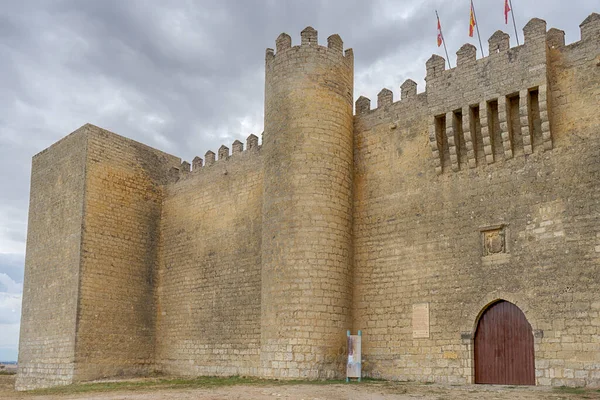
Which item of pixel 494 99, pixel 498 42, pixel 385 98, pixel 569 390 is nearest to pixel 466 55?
pixel 498 42

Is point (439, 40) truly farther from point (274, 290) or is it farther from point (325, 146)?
point (274, 290)

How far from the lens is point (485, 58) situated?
1212 cm

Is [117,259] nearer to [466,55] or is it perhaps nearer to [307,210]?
[307,210]

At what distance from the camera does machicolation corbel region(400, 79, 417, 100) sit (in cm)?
1337

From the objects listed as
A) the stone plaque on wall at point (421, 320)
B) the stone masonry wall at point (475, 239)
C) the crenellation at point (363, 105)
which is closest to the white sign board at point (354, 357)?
the stone masonry wall at point (475, 239)

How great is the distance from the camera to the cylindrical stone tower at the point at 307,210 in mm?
12609

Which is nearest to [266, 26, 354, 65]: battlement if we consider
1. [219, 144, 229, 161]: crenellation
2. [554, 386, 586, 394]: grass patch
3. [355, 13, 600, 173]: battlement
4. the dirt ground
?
[355, 13, 600, 173]: battlement

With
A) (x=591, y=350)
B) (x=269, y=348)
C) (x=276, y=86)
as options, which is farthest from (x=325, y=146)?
(x=591, y=350)

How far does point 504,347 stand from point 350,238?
151 inches

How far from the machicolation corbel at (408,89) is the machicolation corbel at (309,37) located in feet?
7.00

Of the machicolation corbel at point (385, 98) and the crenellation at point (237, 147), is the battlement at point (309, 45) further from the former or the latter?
the crenellation at point (237, 147)

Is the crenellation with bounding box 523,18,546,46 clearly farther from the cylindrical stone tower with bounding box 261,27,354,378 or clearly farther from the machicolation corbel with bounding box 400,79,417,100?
the cylindrical stone tower with bounding box 261,27,354,378

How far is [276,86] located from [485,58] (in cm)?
448

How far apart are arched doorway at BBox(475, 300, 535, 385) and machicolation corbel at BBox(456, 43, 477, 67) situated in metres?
4.56
